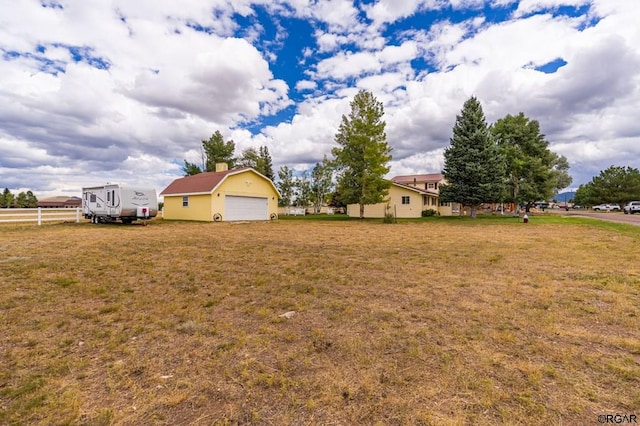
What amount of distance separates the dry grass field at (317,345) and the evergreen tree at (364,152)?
20.5 m

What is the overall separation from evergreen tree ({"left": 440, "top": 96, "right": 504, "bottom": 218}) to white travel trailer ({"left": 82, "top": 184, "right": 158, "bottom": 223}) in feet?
83.8

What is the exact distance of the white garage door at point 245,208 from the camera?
24.0m

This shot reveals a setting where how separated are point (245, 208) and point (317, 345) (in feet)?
74.7

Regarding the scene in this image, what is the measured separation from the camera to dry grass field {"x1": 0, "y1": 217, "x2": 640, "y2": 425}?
235cm

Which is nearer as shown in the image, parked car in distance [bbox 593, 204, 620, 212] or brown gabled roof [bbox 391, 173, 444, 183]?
brown gabled roof [bbox 391, 173, 444, 183]

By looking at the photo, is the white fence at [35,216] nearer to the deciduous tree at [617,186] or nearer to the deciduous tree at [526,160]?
the deciduous tree at [526,160]

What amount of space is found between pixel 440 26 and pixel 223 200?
1810 cm

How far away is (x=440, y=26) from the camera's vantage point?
49.1 ft

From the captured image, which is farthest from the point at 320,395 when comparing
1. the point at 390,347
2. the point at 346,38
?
the point at 346,38

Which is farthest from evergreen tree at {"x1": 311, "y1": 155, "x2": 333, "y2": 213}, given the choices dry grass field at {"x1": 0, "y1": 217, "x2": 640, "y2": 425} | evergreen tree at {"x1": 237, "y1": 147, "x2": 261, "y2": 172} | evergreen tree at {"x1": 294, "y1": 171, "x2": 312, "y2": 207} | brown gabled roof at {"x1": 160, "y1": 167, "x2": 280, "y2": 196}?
dry grass field at {"x1": 0, "y1": 217, "x2": 640, "y2": 425}

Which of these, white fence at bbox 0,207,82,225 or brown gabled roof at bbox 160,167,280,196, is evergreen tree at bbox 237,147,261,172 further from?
white fence at bbox 0,207,82,225

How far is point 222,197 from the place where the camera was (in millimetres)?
23203

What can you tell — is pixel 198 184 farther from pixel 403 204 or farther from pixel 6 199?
pixel 6 199

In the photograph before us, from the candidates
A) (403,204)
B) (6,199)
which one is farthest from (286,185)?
(6,199)
